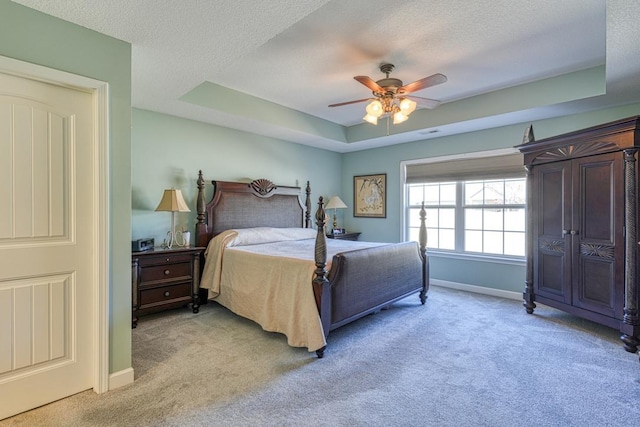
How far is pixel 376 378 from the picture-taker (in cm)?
229

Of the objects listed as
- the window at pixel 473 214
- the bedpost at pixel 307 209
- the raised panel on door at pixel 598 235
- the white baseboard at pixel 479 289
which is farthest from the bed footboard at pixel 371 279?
the bedpost at pixel 307 209

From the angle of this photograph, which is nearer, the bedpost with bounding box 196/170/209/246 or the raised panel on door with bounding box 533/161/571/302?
the raised panel on door with bounding box 533/161/571/302

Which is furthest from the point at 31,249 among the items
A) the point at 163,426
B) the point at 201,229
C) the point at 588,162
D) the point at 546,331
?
the point at 588,162

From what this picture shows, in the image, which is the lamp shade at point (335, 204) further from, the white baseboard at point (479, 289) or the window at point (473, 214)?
the white baseboard at point (479, 289)

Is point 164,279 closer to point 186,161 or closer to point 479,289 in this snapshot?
point 186,161

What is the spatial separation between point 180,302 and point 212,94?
94.6 inches

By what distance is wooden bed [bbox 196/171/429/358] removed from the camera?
273 cm

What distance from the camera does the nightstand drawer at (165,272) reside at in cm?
331

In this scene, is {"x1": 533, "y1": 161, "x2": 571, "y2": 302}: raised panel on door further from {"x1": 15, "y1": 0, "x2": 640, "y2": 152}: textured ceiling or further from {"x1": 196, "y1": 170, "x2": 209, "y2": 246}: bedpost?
{"x1": 196, "y1": 170, "x2": 209, "y2": 246}: bedpost

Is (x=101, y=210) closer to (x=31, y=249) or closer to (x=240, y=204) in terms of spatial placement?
(x=31, y=249)

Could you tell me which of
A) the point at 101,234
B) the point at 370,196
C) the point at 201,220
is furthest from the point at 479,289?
the point at 101,234

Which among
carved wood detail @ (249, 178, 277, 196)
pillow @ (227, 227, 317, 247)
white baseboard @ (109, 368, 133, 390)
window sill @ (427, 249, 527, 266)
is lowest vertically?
white baseboard @ (109, 368, 133, 390)

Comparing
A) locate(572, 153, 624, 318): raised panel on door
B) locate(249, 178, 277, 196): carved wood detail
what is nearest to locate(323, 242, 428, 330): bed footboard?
locate(572, 153, 624, 318): raised panel on door

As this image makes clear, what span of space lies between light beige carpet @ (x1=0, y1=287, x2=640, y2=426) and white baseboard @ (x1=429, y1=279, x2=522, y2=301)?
896 millimetres
